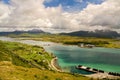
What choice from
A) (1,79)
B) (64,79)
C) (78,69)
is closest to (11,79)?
(1,79)

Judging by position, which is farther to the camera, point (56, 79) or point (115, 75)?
point (115, 75)

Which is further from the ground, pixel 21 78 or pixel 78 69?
pixel 21 78

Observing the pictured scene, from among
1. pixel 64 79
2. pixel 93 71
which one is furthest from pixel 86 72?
pixel 64 79

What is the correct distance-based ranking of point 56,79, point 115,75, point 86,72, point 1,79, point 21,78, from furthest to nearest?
point 86,72 < point 115,75 < point 56,79 < point 21,78 < point 1,79

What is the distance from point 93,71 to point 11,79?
11827cm

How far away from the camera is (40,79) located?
58.0 metres

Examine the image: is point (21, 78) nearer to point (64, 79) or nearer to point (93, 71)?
point (64, 79)

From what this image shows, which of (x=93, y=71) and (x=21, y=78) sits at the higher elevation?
(x=21, y=78)

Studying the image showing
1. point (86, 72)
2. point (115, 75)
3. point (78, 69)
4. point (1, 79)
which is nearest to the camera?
point (1, 79)

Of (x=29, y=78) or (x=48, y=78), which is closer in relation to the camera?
(x=29, y=78)

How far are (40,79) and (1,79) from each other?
13.3 m

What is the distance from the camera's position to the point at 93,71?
16088cm

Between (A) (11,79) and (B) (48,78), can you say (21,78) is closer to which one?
(A) (11,79)

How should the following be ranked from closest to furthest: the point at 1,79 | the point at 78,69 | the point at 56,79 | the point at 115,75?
the point at 1,79
the point at 56,79
the point at 115,75
the point at 78,69
